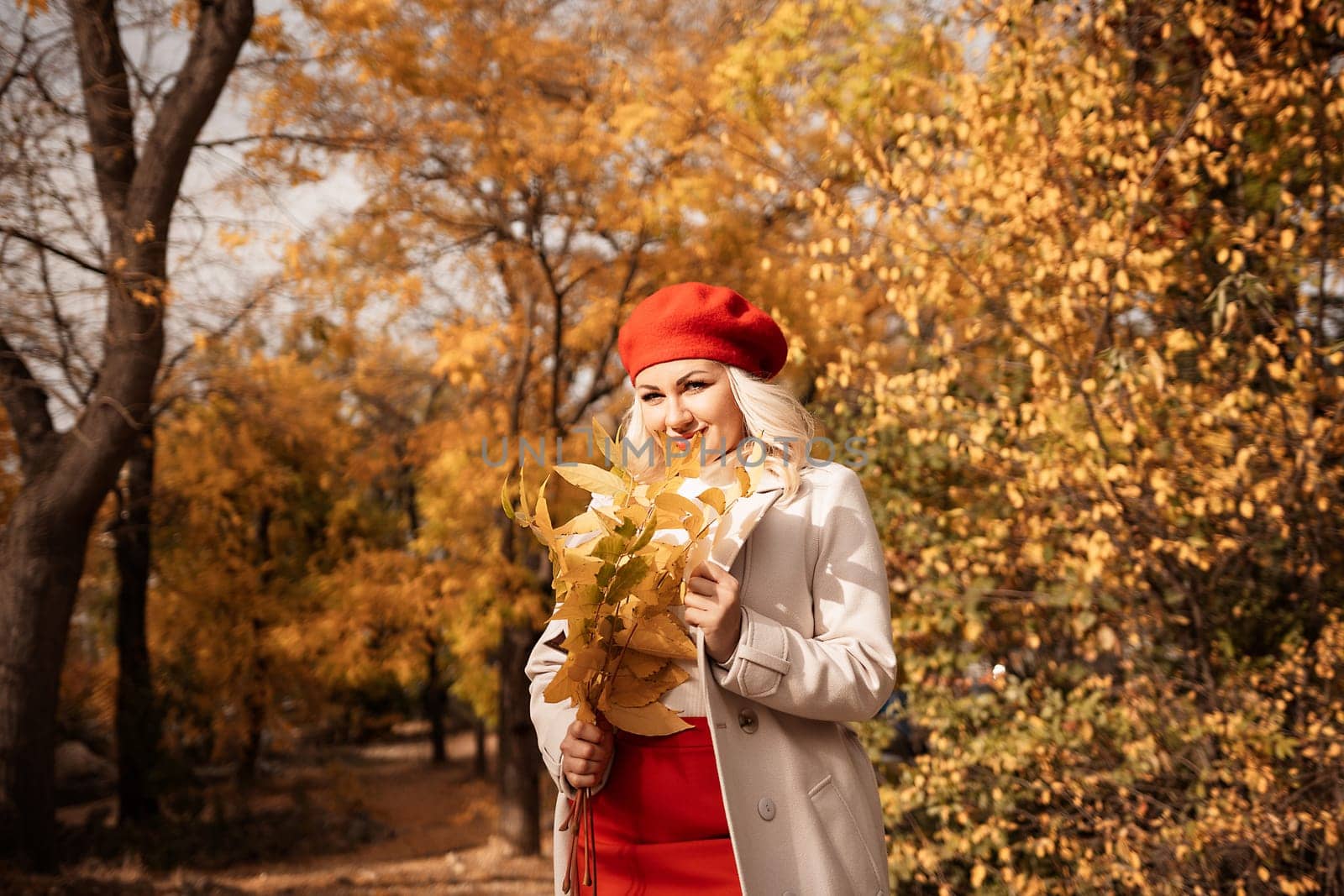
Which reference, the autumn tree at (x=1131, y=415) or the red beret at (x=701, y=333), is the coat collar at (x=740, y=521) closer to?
the red beret at (x=701, y=333)

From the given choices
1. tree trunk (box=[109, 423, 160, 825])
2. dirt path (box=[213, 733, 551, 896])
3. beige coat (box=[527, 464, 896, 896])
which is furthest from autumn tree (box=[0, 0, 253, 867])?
beige coat (box=[527, 464, 896, 896])

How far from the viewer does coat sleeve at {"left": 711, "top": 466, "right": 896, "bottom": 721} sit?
1.50 metres

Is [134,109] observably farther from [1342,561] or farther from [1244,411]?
[1342,561]

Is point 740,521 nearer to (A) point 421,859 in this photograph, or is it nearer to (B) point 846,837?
(B) point 846,837

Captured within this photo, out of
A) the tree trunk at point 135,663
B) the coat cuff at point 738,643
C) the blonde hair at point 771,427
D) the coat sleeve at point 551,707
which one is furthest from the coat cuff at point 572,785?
the tree trunk at point 135,663

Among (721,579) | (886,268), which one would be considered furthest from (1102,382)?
(721,579)

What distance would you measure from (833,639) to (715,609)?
0.83 feet

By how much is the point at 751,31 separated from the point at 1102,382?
3.03 meters

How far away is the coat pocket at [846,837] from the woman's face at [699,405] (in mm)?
606

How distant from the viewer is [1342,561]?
4.46 meters

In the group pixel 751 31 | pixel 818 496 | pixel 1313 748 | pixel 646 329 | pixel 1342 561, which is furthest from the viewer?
pixel 751 31

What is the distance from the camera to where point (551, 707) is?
1.78 metres

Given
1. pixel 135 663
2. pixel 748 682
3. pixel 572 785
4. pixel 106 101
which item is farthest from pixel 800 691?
pixel 135 663

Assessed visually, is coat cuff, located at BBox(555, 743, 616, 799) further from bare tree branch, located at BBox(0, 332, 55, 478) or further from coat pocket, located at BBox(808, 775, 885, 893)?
bare tree branch, located at BBox(0, 332, 55, 478)
